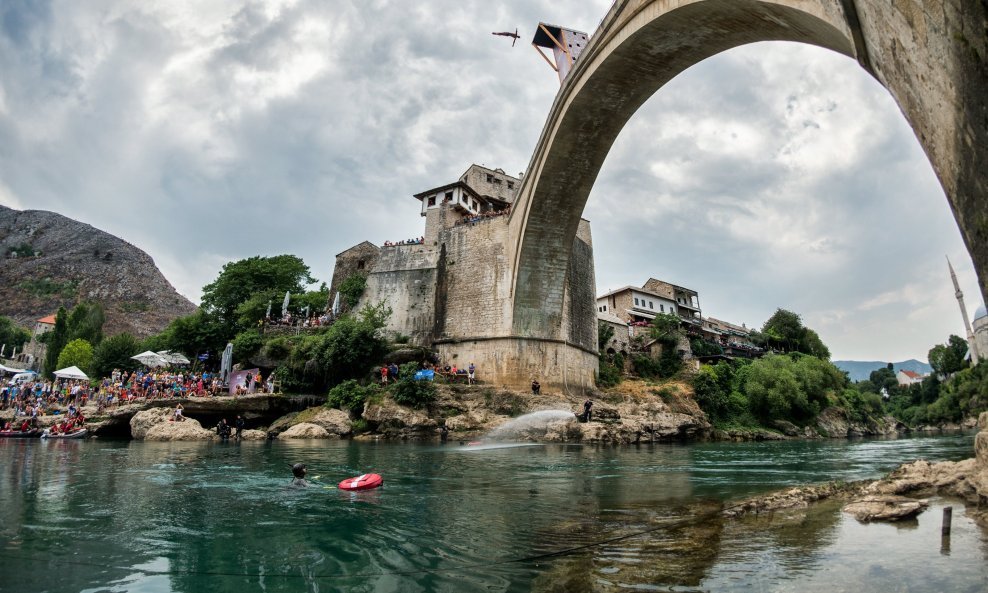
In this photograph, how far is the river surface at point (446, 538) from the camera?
3.34 m

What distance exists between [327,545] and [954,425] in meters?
56.8

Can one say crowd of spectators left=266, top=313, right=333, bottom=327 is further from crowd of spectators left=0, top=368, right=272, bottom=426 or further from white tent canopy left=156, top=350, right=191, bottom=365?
crowd of spectators left=0, top=368, right=272, bottom=426

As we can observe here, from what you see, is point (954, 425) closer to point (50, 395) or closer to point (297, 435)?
point (297, 435)

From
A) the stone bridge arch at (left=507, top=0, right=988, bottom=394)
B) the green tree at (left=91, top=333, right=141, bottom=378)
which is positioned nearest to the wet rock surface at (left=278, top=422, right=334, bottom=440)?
the stone bridge arch at (left=507, top=0, right=988, bottom=394)

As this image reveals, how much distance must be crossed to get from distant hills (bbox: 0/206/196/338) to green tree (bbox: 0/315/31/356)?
9.24 m

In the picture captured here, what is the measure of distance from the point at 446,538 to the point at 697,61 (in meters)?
10.8

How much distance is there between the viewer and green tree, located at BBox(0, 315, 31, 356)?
193ft

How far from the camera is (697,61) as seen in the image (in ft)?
36.1

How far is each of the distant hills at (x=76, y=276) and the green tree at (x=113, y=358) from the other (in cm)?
4895

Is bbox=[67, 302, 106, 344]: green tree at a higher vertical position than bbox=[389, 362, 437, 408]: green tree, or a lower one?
higher

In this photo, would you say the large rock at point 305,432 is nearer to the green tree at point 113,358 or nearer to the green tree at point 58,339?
the green tree at point 113,358

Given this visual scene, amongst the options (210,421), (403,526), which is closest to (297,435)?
(210,421)

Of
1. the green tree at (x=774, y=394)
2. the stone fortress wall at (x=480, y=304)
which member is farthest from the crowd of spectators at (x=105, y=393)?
the green tree at (x=774, y=394)

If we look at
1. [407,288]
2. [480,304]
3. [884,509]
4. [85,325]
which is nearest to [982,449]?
[884,509]
